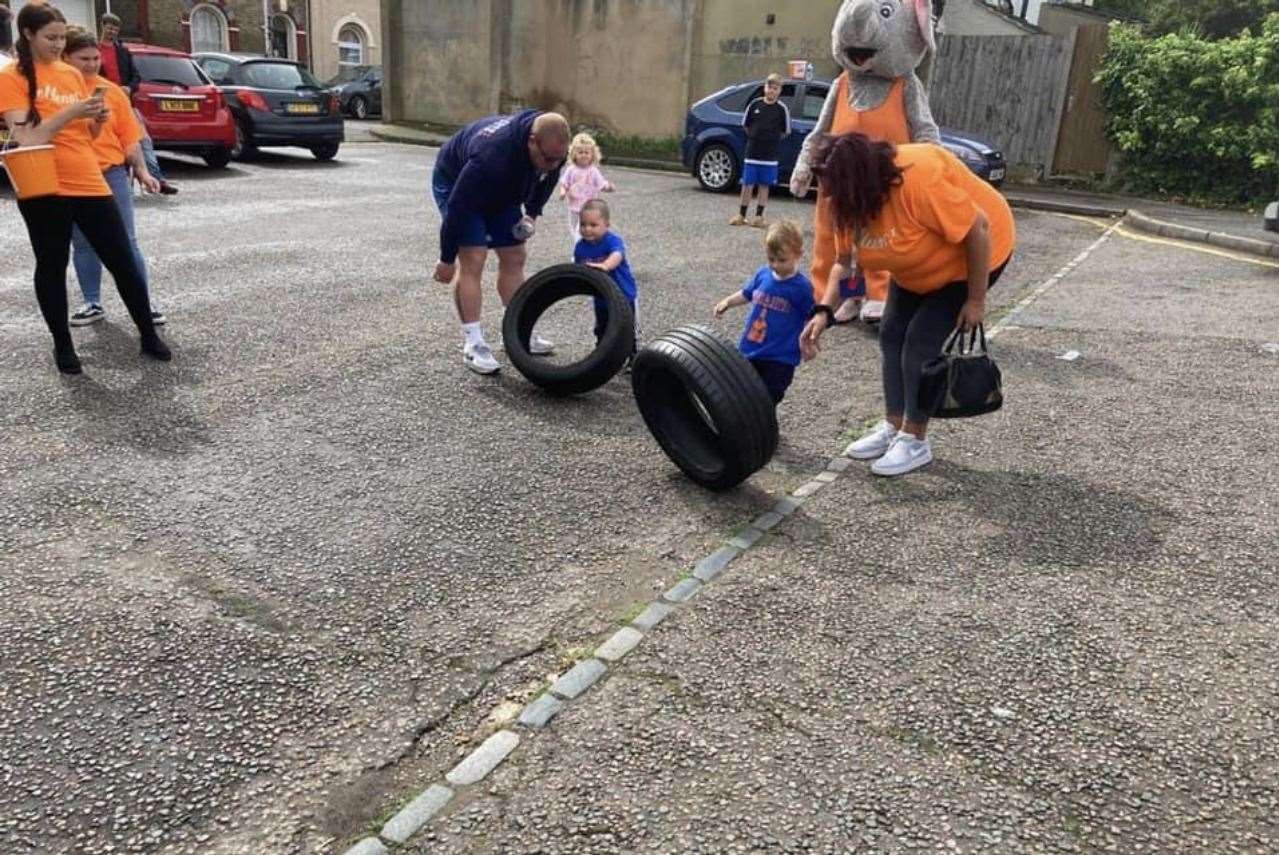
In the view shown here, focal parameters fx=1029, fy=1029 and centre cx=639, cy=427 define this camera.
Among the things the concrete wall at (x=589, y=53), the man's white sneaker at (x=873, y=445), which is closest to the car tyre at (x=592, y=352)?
the man's white sneaker at (x=873, y=445)

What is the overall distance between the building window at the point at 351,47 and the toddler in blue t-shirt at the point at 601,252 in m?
38.1

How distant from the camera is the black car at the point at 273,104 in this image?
15.5 meters

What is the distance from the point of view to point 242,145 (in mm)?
15844

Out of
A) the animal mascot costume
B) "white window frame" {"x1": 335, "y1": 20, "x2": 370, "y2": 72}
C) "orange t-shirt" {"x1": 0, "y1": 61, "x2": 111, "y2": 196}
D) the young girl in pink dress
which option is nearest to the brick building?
"white window frame" {"x1": 335, "y1": 20, "x2": 370, "y2": 72}

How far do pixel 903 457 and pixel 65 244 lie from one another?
4.45 meters

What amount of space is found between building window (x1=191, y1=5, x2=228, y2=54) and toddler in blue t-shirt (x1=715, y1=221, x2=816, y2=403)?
1499 inches

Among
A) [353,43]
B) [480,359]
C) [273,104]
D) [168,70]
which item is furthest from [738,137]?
[353,43]

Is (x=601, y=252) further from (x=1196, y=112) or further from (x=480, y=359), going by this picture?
(x=1196, y=112)

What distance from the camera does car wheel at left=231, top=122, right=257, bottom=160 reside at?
51.2 ft

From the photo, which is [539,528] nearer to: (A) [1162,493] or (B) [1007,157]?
(A) [1162,493]

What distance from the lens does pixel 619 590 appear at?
3.52 meters

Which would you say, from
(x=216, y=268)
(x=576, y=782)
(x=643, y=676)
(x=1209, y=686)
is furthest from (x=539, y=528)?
(x=216, y=268)

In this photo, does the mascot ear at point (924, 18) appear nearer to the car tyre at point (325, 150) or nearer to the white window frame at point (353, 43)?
the car tyre at point (325, 150)

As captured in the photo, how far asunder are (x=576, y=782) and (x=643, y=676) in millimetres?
497
